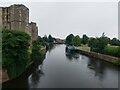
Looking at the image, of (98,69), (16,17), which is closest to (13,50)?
(98,69)

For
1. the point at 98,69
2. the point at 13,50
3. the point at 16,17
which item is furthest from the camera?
the point at 16,17

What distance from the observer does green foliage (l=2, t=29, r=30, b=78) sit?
21.6 metres

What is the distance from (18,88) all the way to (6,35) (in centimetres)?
670

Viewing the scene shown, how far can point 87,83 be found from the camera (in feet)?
75.0

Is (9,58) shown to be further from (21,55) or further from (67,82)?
(67,82)

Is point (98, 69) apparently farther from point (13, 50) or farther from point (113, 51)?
point (13, 50)

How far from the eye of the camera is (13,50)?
2236 cm

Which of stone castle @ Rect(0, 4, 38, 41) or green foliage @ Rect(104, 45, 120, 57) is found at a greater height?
stone castle @ Rect(0, 4, 38, 41)

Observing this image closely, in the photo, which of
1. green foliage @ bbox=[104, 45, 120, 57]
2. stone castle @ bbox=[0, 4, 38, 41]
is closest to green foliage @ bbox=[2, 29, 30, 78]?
green foliage @ bbox=[104, 45, 120, 57]

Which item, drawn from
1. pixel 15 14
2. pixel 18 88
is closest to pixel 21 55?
pixel 18 88

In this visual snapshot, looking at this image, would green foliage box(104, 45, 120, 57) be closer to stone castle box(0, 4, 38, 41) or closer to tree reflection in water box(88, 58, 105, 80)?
tree reflection in water box(88, 58, 105, 80)

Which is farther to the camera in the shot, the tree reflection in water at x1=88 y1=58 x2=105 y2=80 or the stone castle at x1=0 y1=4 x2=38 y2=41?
the stone castle at x1=0 y1=4 x2=38 y2=41

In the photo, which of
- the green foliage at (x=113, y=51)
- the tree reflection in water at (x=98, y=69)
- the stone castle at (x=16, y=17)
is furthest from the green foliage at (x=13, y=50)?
the stone castle at (x=16, y=17)

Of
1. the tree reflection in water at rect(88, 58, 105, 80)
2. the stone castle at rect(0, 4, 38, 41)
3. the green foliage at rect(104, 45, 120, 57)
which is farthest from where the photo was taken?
the stone castle at rect(0, 4, 38, 41)
